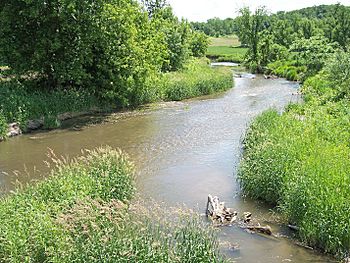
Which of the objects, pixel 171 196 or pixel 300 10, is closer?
pixel 171 196

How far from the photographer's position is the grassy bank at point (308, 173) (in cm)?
1143

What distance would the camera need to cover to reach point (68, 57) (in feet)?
102

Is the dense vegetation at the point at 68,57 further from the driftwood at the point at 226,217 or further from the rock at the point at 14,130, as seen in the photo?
the driftwood at the point at 226,217

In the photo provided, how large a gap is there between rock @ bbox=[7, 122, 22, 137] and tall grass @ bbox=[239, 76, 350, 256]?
13.7 m

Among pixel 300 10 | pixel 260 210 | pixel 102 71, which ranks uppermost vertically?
pixel 300 10

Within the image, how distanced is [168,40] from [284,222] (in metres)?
38.4

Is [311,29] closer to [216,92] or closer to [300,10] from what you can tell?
[216,92]

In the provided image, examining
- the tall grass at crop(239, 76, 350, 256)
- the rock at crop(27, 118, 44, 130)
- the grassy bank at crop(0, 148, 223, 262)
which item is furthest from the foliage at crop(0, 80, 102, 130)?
the grassy bank at crop(0, 148, 223, 262)

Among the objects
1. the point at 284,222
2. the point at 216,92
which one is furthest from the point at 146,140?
the point at 216,92

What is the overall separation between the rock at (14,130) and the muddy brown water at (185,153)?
1.97ft

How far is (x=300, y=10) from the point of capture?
200m

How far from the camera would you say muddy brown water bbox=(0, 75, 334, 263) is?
12.6 metres

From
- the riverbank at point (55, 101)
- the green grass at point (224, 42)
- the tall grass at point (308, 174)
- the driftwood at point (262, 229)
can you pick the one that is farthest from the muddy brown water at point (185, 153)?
the green grass at point (224, 42)

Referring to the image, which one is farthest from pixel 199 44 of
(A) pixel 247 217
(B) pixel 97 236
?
(B) pixel 97 236
